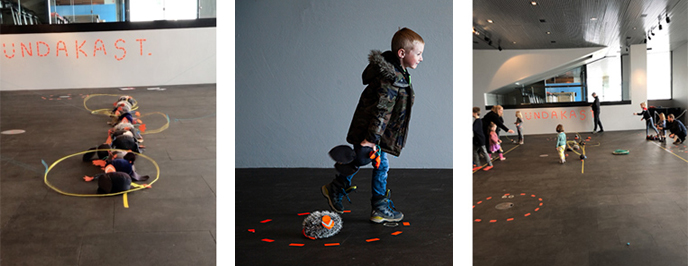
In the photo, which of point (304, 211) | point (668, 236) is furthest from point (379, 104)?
point (668, 236)

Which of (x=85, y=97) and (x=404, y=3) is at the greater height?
(x=404, y=3)

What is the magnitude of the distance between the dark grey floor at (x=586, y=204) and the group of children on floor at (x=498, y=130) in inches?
1.4

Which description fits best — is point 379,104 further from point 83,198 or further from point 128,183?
point 83,198

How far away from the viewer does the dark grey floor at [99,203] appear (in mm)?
1787

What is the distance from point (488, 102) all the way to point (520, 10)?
19.0 inches

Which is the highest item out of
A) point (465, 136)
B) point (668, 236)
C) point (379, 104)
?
point (379, 104)

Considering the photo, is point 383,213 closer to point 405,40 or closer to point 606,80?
point 405,40

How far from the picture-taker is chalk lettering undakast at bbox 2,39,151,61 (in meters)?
6.07

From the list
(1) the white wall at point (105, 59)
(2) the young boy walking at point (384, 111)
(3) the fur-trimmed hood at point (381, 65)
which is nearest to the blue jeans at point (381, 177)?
(2) the young boy walking at point (384, 111)

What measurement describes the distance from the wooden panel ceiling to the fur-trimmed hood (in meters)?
0.42

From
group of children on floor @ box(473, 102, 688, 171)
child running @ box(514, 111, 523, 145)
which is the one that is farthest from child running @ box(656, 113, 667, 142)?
child running @ box(514, 111, 523, 145)

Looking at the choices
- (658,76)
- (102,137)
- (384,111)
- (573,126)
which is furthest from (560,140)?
(102,137)

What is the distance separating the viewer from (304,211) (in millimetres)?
2529

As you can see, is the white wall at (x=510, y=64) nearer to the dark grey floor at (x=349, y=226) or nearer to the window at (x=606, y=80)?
the window at (x=606, y=80)
